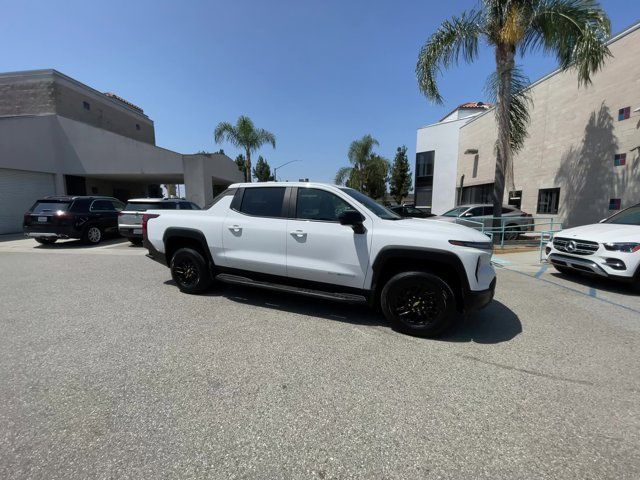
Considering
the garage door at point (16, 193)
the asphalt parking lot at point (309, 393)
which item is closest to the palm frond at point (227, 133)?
the garage door at point (16, 193)

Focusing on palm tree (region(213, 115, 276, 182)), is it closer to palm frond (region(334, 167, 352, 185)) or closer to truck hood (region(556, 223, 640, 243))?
palm frond (region(334, 167, 352, 185))

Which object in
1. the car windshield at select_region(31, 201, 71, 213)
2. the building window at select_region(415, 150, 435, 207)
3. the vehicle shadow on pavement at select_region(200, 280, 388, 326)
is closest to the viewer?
the vehicle shadow on pavement at select_region(200, 280, 388, 326)

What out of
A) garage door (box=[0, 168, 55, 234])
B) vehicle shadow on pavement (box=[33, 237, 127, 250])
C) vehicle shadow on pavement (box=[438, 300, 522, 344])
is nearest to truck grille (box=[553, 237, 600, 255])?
vehicle shadow on pavement (box=[438, 300, 522, 344])

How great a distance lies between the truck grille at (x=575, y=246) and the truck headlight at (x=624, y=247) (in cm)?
17

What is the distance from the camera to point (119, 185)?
904 inches

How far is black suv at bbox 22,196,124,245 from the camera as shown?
1015cm

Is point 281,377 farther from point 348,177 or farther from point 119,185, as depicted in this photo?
point 348,177

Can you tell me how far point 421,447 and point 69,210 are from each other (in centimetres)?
1237

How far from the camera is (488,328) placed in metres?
3.91

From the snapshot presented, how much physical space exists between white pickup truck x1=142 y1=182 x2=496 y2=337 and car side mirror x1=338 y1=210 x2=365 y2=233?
1 centimetres

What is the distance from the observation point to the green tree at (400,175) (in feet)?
138

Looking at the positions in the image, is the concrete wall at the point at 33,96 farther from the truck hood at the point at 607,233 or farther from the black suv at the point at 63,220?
the truck hood at the point at 607,233

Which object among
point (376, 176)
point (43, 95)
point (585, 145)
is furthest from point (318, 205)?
point (376, 176)

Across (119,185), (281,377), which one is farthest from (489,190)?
(119,185)
